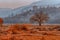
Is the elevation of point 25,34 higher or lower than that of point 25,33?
higher

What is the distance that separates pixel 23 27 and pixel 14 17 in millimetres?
48524

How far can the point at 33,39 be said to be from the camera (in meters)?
11.9

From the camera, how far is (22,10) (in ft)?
248

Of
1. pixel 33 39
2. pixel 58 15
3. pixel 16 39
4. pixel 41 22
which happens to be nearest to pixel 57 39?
pixel 33 39

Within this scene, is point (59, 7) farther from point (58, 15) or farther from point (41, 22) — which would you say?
point (41, 22)

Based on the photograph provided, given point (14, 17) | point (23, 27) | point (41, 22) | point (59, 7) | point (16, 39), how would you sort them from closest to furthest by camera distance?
point (16, 39) → point (23, 27) → point (41, 22) → point (14, 17) → point (59, 7)

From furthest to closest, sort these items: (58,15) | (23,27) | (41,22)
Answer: (58,15), (41,22), (23,27)

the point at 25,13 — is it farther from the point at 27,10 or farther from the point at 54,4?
the point at 54,4

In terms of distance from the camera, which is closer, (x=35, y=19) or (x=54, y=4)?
(x=35, y=19)

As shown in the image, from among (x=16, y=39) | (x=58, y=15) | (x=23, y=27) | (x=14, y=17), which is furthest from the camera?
(x=58, y=15)

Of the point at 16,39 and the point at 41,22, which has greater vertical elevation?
the point at 16,39

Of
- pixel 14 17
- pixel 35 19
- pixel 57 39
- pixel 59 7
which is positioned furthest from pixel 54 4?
pixel 57 39

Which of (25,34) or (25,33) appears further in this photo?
(25,33)

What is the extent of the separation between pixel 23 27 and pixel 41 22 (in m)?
24.8
